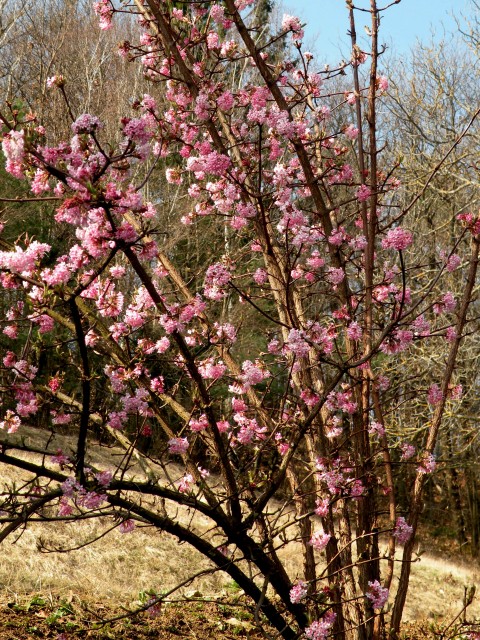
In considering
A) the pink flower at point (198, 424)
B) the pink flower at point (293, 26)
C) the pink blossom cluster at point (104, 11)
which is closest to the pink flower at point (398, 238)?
the pink flower at point (198, 424)

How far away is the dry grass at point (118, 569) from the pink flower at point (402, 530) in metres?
2.60

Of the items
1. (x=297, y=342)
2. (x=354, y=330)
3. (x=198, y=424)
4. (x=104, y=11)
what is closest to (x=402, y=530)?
(x=354, y=330)

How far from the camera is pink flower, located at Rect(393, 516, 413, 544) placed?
3381 mm

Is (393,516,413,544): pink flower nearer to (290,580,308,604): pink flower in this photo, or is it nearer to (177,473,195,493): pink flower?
(290,580,308,604): pink flower

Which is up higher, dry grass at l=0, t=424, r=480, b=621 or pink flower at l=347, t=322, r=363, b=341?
pink flower at l=347, t=322, r=363, b=341

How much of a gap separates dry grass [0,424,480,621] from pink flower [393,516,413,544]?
260 cm

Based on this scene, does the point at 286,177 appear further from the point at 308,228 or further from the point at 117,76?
the point at 117,76

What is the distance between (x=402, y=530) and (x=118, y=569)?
12.3ft

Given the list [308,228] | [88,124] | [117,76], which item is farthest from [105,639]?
[117,76]

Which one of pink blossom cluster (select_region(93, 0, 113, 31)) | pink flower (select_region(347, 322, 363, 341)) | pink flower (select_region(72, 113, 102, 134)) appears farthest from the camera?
pink blossom cluster (select_region(93, 0, 113, 31))

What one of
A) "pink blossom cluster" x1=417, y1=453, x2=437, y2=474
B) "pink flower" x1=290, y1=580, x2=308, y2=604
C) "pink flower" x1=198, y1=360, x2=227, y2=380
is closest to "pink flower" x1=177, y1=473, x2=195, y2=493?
"pink flower" x1=198, y1=360, x2=227, y2=380

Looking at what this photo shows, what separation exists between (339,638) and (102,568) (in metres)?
3.30

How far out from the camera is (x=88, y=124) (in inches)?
78.2

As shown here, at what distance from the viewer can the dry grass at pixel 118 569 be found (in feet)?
18.1
